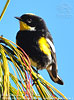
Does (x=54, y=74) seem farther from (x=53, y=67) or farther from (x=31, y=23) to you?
(x=31, y=23)

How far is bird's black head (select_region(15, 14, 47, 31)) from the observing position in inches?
76.1

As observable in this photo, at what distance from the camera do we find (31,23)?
6.45ft

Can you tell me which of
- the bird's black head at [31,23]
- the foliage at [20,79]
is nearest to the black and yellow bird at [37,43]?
the bird's black head at [31,23]

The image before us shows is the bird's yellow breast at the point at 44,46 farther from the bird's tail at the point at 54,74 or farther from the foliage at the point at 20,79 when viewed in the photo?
the foliage at the point at 20,79

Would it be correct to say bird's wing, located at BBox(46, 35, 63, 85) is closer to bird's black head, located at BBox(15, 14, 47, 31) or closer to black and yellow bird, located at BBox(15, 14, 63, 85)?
black and yellow bird, located at BBox(15, 14, 63, 85)

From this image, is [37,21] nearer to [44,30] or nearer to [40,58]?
[44,30]

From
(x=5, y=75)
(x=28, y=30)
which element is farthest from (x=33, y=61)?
(x=5, y=75)

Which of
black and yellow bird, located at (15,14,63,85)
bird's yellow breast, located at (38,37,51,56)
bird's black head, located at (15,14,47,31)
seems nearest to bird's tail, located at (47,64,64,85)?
black and yellow bird, located at (15,14,63,85)

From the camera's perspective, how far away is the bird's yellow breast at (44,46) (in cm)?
175

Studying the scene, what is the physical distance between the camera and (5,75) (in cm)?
84

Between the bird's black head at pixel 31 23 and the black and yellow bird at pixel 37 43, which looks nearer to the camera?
the black and yellow bird at pixel 37 43

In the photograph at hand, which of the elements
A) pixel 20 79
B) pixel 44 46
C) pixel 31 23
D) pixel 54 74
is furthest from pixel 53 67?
pixel 20 79

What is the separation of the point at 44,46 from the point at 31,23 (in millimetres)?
313

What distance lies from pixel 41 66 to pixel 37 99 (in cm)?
85
